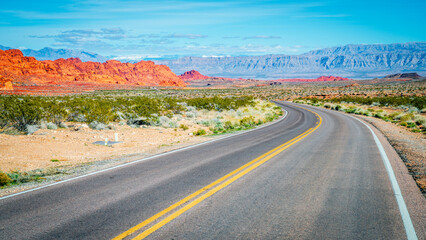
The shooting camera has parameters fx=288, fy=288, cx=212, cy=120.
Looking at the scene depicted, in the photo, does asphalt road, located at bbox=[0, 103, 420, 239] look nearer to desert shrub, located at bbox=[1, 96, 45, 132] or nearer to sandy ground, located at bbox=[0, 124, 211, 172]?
sandy ground, located at bbox=[0, 124, 211, 172]

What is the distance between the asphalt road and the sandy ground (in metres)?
3.15

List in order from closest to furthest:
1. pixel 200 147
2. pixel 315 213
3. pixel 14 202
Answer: pixel 315 213 → pixel 14 202 → pixel 200 147

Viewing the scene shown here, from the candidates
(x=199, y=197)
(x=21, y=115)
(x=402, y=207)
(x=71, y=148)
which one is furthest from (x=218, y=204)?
(x=21, y=115)

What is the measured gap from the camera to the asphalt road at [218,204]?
4508mm

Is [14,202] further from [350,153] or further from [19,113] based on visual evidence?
[19,113]

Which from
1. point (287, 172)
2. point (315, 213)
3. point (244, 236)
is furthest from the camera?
point (287, 172)

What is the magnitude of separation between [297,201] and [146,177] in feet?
12.5

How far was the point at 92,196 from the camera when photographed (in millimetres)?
6031

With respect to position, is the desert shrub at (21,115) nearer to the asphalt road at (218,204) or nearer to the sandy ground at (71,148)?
the sandy ground at (71,148)

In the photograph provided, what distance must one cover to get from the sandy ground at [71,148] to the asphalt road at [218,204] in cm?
315

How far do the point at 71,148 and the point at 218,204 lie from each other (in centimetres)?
947

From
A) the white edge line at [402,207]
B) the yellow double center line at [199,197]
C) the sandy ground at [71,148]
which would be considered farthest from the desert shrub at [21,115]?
the white edge line at [402,207]

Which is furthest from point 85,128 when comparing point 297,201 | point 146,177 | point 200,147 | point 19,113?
point 297,201

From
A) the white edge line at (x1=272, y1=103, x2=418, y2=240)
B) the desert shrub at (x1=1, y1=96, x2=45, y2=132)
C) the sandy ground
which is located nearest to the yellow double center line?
the white edge line at (x1=272, y1=103, x2=418, y2=240)
